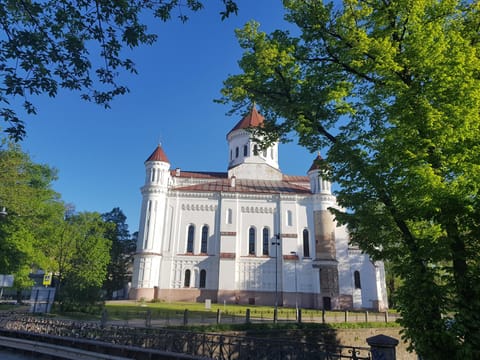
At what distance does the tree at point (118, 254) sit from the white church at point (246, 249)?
15.4 meters

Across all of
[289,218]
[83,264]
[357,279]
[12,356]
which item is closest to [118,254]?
[83,264]

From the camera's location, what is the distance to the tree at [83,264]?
24.8 m

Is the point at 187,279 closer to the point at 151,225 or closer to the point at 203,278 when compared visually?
the point at 203,278

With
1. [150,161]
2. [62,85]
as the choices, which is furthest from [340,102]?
[150,161]

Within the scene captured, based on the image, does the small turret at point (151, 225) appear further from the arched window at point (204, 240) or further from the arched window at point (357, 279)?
the arched window at point (357, 279)

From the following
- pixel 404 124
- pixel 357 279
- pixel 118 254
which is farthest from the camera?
pixel 118 254

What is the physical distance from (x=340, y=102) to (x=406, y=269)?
5.54m

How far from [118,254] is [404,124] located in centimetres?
5374

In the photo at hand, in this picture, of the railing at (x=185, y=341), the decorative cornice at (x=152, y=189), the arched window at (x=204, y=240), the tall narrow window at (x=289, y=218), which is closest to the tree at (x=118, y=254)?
the decorative cornice at (x=152, y=189)

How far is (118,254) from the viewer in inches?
2126

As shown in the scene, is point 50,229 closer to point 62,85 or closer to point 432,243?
point 62,85

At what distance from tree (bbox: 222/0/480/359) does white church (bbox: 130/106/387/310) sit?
22.7 meters

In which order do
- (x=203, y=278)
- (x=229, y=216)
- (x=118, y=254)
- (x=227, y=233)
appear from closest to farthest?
(x=203, y=278)
(x=227, y=233)
(x=229, y=216)
(x=118, y=254)

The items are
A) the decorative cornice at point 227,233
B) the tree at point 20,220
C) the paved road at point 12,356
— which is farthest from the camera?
the decorative cornice at point 227,233
